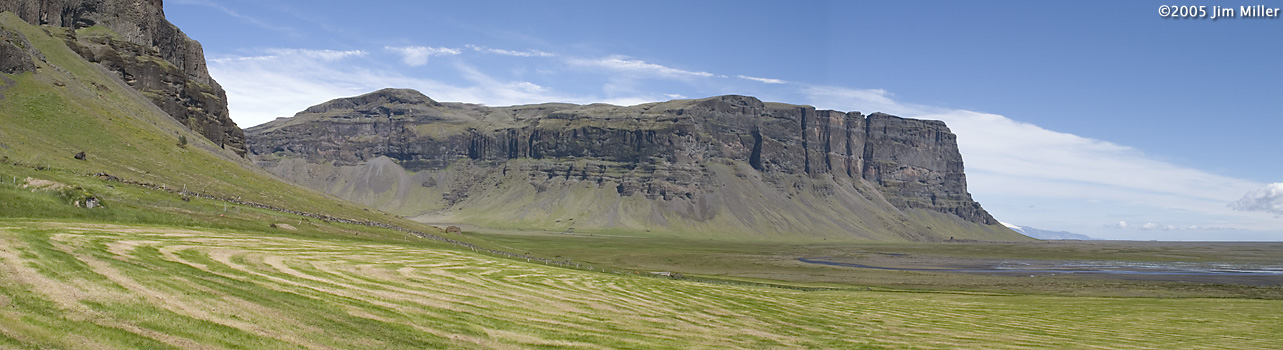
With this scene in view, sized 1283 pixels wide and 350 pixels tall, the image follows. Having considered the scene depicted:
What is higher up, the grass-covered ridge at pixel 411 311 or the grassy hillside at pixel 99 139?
the grassy hillside at pixel 99 139

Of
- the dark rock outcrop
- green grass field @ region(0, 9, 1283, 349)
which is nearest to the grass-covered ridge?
green grass field @ region(0, 9, 1283, 349)

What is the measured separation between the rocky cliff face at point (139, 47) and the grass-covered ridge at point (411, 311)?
413 feet

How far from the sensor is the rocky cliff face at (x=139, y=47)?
142750 mm

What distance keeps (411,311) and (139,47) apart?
16292cm

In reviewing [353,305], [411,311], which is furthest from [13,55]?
[411,311]

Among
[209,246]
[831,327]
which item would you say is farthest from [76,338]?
[831,327]

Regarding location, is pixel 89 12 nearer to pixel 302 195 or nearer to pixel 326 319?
pixel 302 195

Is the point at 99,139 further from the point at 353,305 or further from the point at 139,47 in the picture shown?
the point at 353,305

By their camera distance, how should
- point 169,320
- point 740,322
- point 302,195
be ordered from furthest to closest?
point 302,195 → point 740,322 → point 169,320

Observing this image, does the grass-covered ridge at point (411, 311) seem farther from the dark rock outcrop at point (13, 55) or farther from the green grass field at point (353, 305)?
the dark rock outcrop at point (13, 55)

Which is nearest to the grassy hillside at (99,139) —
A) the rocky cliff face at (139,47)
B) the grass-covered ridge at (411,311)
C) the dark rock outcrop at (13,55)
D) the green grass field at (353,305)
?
the dark rock outcrop at (13,55)

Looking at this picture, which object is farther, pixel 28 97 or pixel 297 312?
pixel 28 97

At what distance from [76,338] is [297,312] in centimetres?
735

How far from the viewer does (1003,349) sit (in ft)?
103
